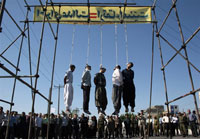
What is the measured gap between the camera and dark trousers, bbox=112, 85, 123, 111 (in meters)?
5.91

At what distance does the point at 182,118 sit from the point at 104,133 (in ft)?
16.4

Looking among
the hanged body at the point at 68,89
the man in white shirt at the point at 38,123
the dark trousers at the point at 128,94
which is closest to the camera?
the dark trousers at the point at 128,94

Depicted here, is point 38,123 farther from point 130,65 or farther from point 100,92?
point 130,65

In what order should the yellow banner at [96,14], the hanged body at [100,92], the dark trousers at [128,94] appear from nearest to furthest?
1. the hanged body at [100,92]
2. the dark trousers at [128,94]
3. the yellow banner at [96,14]

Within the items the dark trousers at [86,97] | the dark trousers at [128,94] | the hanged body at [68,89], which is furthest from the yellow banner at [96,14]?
the dark trousers at [86,97]

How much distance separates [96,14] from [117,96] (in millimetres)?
3563

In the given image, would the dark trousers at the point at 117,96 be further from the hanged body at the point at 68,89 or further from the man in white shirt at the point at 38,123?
the man in white shirt at the point at 38,123

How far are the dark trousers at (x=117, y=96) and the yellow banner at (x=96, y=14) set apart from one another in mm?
2830

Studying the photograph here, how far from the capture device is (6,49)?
5.30 metres

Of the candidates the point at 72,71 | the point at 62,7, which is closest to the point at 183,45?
the point at 72,71

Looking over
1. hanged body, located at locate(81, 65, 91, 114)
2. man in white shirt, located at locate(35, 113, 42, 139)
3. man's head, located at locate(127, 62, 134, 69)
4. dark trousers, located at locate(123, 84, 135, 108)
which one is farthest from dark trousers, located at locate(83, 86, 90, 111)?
man in white shirt, located at locate(35, 113, 42, 139)

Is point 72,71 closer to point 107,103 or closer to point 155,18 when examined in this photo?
point 107,103

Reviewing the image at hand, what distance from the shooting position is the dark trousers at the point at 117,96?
591 centimetres

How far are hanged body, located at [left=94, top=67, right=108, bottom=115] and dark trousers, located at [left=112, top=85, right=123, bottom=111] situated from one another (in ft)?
1.02
